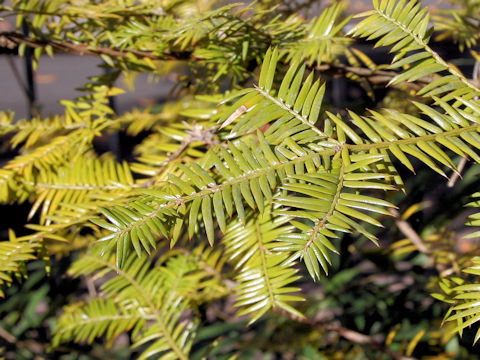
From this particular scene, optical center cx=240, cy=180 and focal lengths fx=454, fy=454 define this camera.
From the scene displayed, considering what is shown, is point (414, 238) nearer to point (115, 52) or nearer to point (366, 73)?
point (366, 73)

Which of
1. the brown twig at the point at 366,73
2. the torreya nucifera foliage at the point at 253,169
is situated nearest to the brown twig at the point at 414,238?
the torreya nucifera foliage at the point at 253,169

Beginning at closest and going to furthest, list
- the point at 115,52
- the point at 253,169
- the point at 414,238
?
the point at 253,169 → the point at 115,52 → the point at 414,238

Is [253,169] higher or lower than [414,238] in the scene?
higher

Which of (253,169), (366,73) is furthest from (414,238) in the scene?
(253,169)

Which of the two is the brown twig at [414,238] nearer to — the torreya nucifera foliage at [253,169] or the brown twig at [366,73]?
the torreya nucifera foliage at [253,169]

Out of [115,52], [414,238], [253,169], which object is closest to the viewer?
[253,169]

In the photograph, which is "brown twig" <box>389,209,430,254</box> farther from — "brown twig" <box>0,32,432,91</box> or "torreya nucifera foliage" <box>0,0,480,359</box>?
"brown twig" <box>0,32,432,91</box>

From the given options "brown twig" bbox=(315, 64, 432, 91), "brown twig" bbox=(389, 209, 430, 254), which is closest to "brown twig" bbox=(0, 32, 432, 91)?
"brown twig" bbox=(315, 64, 432, 91)

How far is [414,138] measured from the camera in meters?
0.40

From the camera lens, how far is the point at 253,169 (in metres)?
0.42

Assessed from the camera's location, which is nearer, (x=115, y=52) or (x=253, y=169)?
(x=253, y=169)

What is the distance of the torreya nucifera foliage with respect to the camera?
0.39m

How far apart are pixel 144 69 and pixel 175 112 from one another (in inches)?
12.2

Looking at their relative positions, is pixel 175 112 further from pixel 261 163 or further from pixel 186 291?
pixel 261 163
